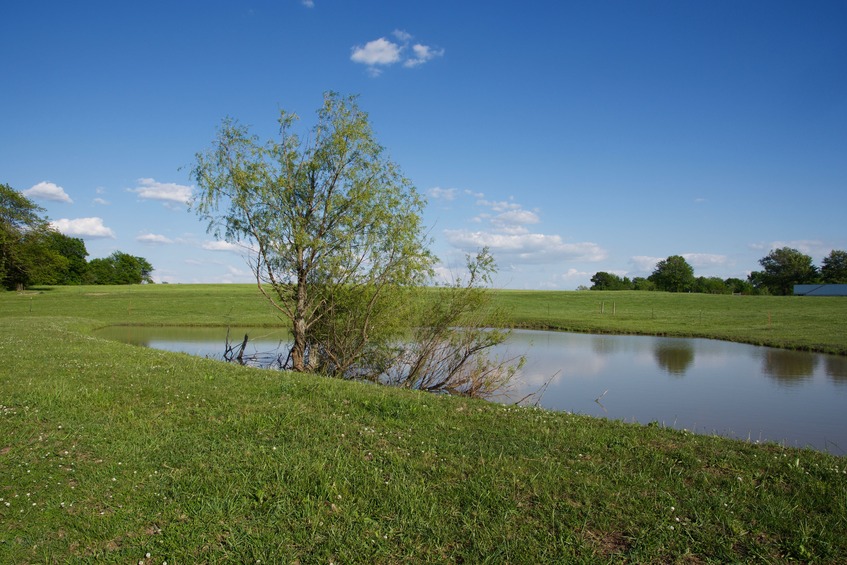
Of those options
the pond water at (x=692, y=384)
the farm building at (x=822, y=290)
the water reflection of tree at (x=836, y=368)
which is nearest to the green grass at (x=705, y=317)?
the water reflection of tree at (x=836, y=368)

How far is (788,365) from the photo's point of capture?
23.0m

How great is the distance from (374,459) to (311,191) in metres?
11.7

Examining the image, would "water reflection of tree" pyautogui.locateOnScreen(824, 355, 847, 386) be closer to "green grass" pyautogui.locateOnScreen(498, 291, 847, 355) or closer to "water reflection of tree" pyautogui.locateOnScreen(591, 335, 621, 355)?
"green grass" pyautogui.locateOnScreen(498, 291, 847, 355)

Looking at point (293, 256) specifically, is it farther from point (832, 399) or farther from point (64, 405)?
point (832, 399)

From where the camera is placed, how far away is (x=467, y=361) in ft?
57.4

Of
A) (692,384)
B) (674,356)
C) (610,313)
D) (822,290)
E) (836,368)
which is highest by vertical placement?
(822,290)

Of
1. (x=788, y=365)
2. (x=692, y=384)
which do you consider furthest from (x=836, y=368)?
(x=692, y=384)

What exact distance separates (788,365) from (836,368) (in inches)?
62.1

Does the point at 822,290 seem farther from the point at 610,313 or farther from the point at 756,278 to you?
the point at 610,313

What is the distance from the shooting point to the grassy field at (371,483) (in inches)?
195

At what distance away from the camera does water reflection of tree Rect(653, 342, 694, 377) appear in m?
22.2

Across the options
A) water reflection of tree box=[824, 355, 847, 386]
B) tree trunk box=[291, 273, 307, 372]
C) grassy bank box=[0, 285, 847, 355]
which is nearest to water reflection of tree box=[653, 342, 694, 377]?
water reflection of tree box=[824, 355, 847, 386]

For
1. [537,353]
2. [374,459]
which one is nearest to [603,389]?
[537,353]

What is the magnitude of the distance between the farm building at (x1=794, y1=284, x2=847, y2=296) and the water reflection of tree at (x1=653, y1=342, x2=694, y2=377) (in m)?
67.3
